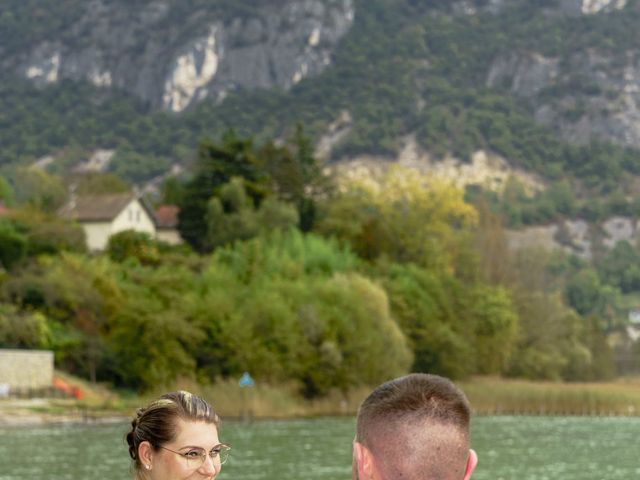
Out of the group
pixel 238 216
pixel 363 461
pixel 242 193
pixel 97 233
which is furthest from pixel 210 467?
pixel 97 233

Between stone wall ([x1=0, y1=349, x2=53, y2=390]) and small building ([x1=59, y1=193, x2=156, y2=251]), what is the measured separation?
29.9 meters

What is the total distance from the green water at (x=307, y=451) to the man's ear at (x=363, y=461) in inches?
1287

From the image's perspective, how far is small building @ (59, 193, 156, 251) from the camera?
99.3 meters

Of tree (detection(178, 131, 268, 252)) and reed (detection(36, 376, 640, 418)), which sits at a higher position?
tree (detection(178, 131, 268, 252))

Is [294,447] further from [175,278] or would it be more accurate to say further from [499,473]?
[175,278]

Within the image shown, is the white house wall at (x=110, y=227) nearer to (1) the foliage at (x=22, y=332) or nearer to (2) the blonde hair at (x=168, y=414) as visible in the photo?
(1) the foliage at (x=22, y=332)

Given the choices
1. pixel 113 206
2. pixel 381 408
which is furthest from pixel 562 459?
pixel 113 206

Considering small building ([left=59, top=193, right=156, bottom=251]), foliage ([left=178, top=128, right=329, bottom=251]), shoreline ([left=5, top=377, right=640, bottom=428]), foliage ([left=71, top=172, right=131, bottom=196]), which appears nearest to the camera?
shoreline ([left=5, top=377, right=640, bottom=428])

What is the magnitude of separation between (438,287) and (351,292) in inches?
584

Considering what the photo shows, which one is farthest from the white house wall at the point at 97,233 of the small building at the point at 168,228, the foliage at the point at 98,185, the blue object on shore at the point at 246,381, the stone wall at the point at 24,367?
the stone wall at the point at 24,367

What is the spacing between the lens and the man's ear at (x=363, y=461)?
4.45 metres

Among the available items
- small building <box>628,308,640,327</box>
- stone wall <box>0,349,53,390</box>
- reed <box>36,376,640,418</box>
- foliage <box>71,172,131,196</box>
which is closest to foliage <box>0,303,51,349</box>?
reed <box>36,376,640,418</box>

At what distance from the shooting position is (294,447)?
160 ft

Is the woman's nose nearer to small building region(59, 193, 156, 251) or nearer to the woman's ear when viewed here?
the woman's ear
